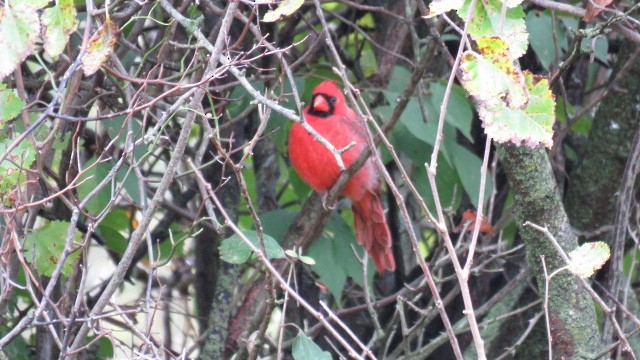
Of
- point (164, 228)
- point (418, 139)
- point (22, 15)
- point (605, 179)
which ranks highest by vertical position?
point (22, 15)

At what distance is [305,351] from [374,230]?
167 centimetres

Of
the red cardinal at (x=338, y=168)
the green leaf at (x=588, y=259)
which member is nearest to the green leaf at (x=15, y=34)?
the green leaf at (x=588, y=259)

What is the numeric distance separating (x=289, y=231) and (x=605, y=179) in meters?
1.05

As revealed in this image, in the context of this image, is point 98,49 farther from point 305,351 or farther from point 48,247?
point 305,351

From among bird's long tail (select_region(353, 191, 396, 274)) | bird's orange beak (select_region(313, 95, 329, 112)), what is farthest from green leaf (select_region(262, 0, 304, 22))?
bird's orange beak (select_region(313, 95, 329, 112))

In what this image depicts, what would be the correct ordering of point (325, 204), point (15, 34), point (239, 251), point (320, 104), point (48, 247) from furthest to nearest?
1. point (320, 104)
2. point (325, 204)
3. point (48, 247)
4. point (239, 251)
5. point (15, 34)

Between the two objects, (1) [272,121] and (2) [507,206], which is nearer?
(1) [272,121]

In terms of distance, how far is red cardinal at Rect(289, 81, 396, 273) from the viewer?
3.60m

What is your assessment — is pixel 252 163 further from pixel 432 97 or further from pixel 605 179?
pixel 605 179

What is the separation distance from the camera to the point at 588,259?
169cm

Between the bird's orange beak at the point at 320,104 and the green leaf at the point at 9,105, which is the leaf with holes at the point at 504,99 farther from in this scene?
the bird's orange beak at the point at 320,104

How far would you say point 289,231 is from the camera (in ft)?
10.5

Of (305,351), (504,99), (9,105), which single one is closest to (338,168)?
(305,351)

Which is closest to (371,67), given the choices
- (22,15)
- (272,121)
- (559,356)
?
(272,121)
